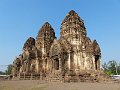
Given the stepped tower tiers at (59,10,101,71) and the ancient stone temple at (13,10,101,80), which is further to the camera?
the stepped tower tiers at (59,10,101,71)

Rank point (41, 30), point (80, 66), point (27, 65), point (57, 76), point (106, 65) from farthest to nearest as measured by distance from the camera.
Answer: point (106, 65) → point (41, 30) → point (27, 65) → point (80, 66) → point (57, 76)

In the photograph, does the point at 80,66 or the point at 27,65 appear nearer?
the point at 80,66

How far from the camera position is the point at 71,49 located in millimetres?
23625

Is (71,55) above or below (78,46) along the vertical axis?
below

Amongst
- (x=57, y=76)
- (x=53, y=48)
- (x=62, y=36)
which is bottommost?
(x=57, y=76)

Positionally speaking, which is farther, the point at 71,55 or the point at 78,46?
the point at 78,46

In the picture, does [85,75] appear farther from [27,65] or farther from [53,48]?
[27,65]

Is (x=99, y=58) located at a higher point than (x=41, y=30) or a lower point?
lower

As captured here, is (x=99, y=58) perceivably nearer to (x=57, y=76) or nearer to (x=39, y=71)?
(x=57, y=76)

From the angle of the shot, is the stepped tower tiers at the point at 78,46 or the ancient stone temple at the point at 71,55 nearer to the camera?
the ancient stone temple at the point at 71,55

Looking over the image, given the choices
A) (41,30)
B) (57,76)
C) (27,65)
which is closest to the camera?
(57,76)

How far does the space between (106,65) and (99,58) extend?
46.7 m

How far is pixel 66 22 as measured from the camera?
1021 inches

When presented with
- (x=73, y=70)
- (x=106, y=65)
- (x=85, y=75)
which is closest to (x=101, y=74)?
(x=85, y=75)
